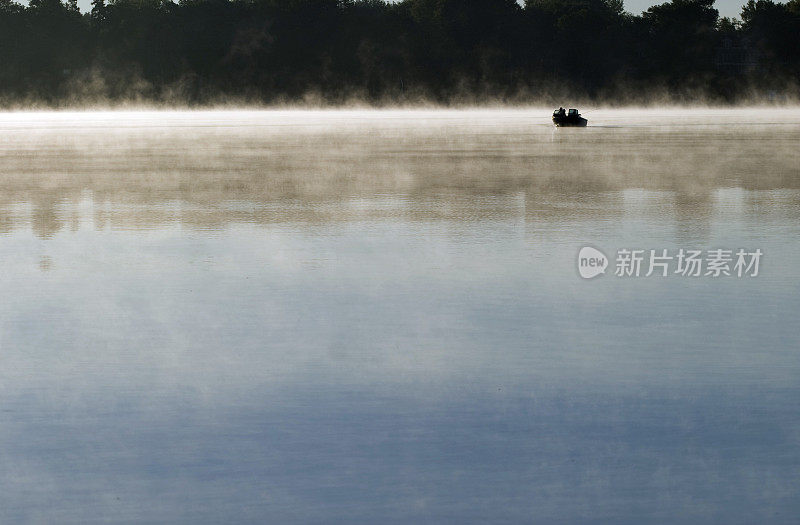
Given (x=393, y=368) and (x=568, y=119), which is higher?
(x=568, y=119)

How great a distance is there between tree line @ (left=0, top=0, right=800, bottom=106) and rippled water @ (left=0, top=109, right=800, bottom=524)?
357 ft

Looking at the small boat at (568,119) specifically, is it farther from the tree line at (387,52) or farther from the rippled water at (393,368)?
the tree line at (387,52)

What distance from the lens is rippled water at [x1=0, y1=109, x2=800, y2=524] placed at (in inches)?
214

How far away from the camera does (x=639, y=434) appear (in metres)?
6.17

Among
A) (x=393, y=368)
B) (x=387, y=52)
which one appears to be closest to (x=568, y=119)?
(x=393, y=368)

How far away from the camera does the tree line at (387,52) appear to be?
122875 millimetres

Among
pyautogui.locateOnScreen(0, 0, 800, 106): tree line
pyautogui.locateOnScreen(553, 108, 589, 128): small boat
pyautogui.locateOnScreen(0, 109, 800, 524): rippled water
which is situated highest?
pyautogui.locateOnScreen(0, 0, 800, 106): tree line

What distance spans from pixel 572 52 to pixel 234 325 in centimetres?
11814

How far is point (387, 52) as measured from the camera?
129m

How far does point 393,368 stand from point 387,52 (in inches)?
4866

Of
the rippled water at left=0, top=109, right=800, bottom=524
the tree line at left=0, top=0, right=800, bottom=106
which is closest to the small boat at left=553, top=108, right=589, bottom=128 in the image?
the rippled water at left=0, top=109, right=800, bottom=524

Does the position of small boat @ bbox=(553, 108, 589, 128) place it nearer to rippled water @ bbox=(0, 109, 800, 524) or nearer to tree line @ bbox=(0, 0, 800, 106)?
rippled water @ bbox=(0, 109, 800, 524)

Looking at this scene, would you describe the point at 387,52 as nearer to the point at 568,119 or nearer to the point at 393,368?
the point at 568,119

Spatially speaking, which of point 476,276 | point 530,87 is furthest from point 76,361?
point 530,87
